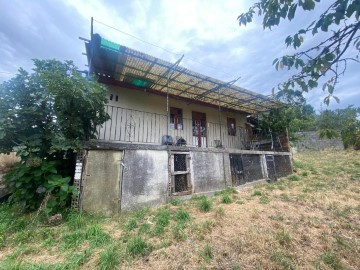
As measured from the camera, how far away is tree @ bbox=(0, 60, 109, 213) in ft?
14.8

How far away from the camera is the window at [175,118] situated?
9.57 metres

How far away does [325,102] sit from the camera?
2021mm

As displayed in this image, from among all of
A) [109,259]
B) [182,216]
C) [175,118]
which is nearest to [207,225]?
[182,216]

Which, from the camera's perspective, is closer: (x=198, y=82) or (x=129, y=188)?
(x=129, y=188)

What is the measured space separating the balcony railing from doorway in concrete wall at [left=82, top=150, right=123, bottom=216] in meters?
1.42

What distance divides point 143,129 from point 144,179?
9.39 ft

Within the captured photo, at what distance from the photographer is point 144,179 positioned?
5.76 metres

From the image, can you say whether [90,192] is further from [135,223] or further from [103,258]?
[103,258]

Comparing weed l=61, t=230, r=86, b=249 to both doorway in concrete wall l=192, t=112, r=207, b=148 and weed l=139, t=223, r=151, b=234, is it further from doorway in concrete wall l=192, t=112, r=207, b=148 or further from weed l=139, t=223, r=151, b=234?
doorway in concrete wall l=192, t=112, r=207, b=148

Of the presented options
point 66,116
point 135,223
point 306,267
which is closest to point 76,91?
point 66,116

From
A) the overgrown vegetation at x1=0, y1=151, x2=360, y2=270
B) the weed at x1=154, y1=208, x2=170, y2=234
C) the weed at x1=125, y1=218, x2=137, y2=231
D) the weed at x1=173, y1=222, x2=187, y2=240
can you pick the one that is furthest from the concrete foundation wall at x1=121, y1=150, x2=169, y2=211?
the weed at x1=173, y1=222, x2=187, y2=240

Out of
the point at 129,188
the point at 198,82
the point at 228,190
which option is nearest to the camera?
the point at 129,188

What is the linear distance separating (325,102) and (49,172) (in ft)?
18.4

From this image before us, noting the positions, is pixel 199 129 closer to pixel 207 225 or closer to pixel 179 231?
pixel 207 225
